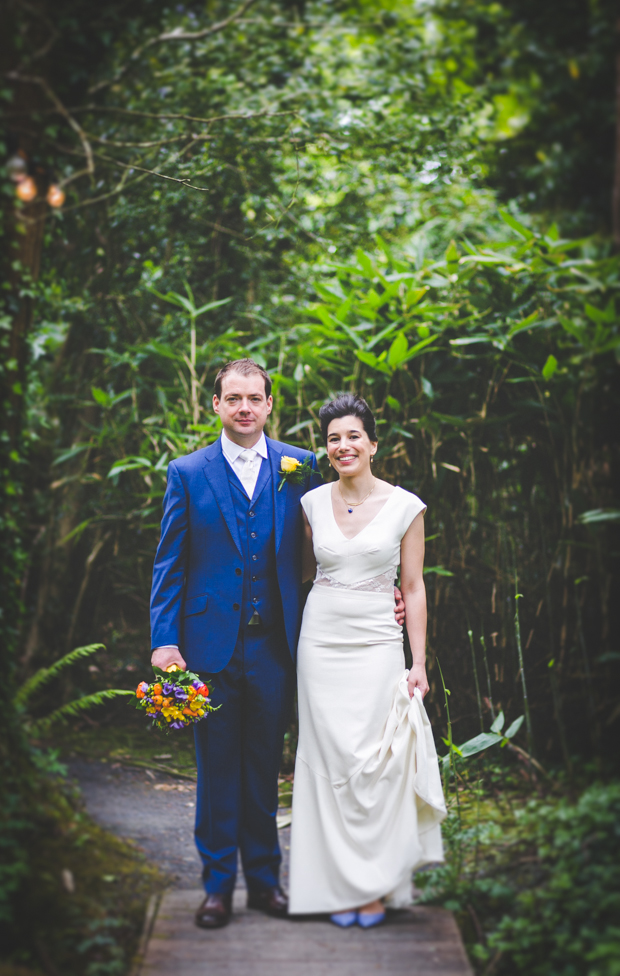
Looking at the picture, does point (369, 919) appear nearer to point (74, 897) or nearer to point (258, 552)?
point (74, 897)

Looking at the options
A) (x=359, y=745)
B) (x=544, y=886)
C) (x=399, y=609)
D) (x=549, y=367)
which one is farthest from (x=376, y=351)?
(x=544, y=886)

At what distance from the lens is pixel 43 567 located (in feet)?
13.6

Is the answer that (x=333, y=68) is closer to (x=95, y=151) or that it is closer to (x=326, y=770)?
(x=95, y=151)

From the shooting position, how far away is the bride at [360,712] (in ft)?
7.88

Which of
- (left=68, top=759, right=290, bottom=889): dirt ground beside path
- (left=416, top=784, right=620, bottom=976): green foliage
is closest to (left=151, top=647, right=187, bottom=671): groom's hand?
(left=68, top=759, right=290, bottom=889): dirt ground beside path

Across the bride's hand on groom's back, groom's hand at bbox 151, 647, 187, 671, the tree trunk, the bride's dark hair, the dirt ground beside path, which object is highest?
the tree trunk

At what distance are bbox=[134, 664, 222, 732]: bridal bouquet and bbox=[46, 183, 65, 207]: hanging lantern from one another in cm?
167

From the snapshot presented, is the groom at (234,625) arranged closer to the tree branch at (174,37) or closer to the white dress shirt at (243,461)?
the white dress shirt at (243,461)

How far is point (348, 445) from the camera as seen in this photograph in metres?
2.60

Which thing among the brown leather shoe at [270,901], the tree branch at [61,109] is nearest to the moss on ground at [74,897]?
the brown leather shoe at [270,901]

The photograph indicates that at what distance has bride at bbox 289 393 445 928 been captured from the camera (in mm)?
2402

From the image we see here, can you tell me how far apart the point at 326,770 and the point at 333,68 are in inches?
106

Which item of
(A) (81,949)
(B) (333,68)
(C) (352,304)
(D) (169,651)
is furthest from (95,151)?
(A) (81,949)

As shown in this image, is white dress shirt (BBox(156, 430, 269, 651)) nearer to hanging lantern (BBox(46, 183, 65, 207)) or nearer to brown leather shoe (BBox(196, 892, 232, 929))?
hanging lantern (BBox(46, 183, 65, 207))
